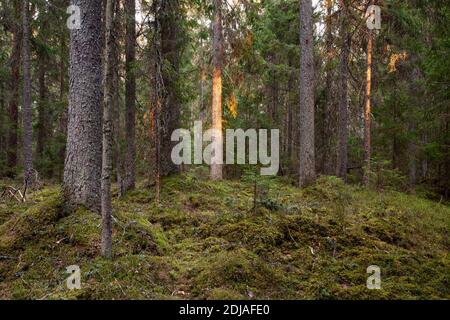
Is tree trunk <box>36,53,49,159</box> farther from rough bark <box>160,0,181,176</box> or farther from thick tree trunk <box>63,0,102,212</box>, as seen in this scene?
thick tree trunk <box>63,0,102,212</box>

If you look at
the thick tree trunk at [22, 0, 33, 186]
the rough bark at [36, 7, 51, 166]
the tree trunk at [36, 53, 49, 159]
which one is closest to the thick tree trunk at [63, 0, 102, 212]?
the thick tree trunk at [22, 0, 33, 186]

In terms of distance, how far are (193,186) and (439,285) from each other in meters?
7.52

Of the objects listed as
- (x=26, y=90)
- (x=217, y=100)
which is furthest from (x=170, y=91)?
(x=26, y=90)

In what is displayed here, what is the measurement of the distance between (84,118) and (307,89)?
8.14 metres

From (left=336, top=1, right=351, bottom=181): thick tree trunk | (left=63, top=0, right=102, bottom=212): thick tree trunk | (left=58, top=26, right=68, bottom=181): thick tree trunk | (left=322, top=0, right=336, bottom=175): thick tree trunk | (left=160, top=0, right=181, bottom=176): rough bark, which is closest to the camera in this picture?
(left=63, top=0, right=102, bottom=212): thick tree trunk

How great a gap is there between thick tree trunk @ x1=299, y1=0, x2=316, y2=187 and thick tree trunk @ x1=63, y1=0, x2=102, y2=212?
7.70 meters

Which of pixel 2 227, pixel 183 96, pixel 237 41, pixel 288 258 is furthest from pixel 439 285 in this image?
pixel 237 41

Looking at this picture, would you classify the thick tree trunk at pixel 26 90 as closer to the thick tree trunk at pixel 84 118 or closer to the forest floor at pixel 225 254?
the forest floor at pixel 225 254

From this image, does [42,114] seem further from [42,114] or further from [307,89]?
[307,89]

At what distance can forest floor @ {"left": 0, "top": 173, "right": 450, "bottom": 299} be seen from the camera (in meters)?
5.04

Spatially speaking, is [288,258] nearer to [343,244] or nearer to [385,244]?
[343,244]

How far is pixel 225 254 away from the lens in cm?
598

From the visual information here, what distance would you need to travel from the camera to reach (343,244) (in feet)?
22.5

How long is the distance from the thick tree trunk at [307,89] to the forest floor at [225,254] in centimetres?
375
